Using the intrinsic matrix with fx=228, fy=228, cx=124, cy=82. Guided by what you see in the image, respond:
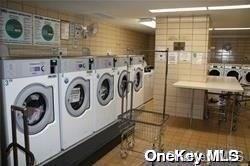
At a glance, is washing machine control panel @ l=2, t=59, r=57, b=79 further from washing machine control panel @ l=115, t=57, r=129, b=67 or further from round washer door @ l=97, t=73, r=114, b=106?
washing machine control panel @ l=115, t=57, r=129, b=67

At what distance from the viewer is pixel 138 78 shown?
14.9 feet

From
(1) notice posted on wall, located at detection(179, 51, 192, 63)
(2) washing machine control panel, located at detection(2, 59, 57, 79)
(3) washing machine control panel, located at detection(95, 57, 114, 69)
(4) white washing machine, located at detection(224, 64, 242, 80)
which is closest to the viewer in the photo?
(2) washing machine control panel, located at detection(2, 59, 57, 79)

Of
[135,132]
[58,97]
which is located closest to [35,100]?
[58,97]

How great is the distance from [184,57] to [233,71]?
11.3 ft

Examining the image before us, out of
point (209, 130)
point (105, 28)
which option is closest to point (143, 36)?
point (105, 28)

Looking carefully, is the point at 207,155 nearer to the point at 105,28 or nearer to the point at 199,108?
the point at 199,108

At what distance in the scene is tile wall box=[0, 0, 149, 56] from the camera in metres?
3.42

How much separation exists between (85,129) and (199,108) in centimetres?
264

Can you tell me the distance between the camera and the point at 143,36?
26.6 ft

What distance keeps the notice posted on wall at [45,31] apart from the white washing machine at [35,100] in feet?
5.21

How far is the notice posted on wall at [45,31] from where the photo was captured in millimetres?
3621

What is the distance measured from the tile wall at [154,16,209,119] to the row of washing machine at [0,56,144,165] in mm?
1586

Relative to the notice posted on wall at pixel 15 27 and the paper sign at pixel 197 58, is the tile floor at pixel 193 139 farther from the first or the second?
the notice posted on wall at pixel 15 27

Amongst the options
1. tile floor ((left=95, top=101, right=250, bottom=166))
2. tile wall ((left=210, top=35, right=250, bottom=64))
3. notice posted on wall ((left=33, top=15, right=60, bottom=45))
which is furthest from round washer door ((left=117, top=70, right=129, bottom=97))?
tile wall ((left=210, top=35, right=250, bottom=64))
